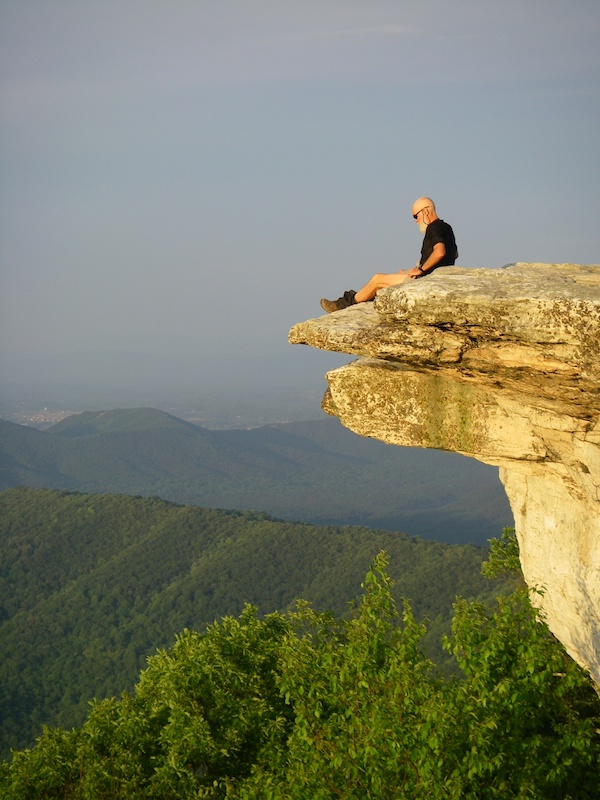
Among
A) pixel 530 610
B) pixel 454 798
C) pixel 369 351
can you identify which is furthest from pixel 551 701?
pixel 369 351

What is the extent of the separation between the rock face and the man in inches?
29.0

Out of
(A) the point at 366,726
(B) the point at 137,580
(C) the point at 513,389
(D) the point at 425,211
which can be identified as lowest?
(B) the point at 137,580

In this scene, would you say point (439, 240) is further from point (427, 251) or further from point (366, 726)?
point (366, 726)

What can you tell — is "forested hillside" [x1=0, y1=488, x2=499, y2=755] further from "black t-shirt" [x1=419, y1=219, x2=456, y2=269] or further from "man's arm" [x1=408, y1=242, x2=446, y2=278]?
"man's arm" [x1=408, y1=242, x2=446, y2=278]

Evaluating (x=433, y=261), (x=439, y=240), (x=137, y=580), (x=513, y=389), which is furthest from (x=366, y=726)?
(x=137, y=580)

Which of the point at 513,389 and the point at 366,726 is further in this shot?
the point at 366,726

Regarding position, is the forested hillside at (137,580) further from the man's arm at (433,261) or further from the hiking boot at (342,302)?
the man's arm at (433,261)

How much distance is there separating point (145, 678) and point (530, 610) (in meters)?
14.8

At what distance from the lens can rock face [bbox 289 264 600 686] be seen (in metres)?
11.0

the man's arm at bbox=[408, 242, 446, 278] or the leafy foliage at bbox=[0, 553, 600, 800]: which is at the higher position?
the man's arm at bbox=[408, 242, 446, 278]

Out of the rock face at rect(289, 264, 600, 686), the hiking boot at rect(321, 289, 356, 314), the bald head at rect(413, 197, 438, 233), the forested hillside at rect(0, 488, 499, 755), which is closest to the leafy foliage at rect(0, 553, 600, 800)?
the rock face at rect(289, 264, 600, 686)

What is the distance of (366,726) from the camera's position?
14953mm

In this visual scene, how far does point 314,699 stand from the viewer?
1633 cm

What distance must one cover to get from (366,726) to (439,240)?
8.28m
